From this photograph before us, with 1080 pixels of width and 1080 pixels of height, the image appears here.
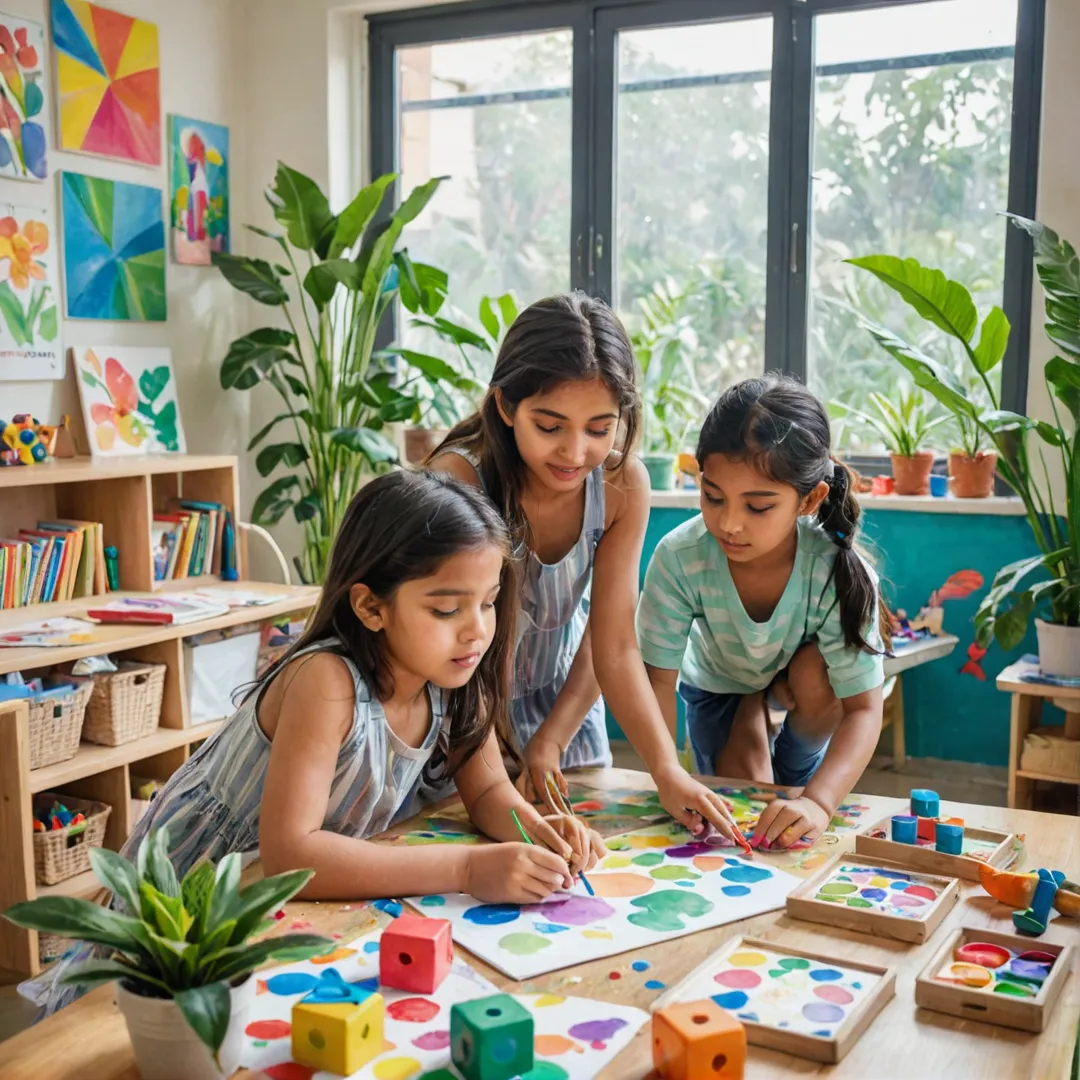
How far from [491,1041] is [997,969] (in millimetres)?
469

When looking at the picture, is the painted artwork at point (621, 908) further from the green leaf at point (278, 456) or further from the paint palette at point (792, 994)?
the green leaf at point (278, 456)

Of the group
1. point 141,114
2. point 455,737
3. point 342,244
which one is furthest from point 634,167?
point 455,737

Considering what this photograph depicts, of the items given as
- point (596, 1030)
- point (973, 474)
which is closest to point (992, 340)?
point (973, 474)

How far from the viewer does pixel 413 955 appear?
103 cm

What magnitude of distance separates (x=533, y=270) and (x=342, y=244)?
682mm

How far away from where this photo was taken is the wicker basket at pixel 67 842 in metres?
2.57

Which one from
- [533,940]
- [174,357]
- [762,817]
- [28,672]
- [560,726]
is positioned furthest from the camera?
[174,357]

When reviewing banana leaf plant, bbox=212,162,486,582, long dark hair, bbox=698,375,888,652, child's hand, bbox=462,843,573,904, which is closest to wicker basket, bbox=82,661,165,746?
banana leaf plant, bbox=212,162,486,582

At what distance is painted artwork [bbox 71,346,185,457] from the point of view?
3.34 meters

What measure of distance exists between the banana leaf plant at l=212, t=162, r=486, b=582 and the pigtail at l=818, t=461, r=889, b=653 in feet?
6.11

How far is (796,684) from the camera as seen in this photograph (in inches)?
72.0

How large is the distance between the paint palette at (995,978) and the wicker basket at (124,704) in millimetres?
2120

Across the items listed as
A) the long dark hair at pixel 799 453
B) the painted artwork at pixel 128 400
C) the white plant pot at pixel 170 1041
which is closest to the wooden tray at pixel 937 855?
the long dark hair at pixel 799 453

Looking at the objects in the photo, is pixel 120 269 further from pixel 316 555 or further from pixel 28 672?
pixel 28 672
